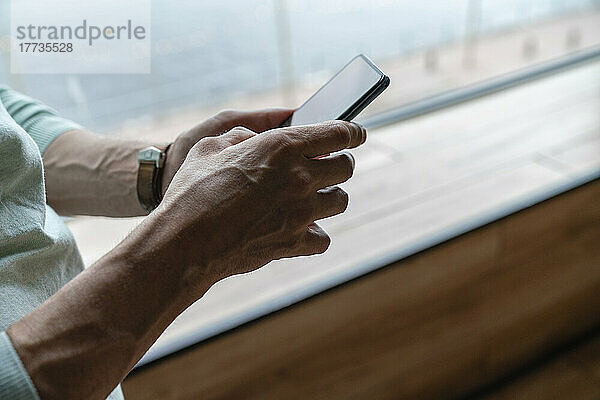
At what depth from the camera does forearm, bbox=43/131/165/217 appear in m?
0.79

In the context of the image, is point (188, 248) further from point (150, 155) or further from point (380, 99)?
point (380, 99)

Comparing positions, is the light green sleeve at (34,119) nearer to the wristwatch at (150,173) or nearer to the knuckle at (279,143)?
the wristwatch at (150,173)

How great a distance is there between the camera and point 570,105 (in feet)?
5.05

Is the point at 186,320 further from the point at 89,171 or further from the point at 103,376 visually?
the point at 103,376

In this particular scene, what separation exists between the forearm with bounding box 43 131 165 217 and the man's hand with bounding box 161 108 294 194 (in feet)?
0.17

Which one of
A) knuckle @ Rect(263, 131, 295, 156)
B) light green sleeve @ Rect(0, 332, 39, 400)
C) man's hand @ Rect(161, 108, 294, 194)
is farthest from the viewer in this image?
man's hand @ Rect(161, 108, 294, 194)

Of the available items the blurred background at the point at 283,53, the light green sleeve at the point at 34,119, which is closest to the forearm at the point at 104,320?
the light green sleeve at the point at 34,119

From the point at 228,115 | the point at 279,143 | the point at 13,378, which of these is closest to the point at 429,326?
the point at 228,115

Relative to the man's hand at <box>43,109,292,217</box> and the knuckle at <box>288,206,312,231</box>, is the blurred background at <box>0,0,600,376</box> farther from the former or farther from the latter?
the knuckle at <box>288,206,312,231</box>

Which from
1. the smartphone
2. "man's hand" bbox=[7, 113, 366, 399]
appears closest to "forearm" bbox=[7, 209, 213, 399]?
"man's hand" bbox=[7, 113, 366, 399]

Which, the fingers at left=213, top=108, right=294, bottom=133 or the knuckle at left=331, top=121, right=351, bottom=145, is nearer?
the knuckle at left=331, top=121, right=351, bottom=145

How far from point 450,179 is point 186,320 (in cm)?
60

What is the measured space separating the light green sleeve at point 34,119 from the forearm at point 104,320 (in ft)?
1.10

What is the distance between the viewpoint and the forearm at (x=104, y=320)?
0.46 meters
